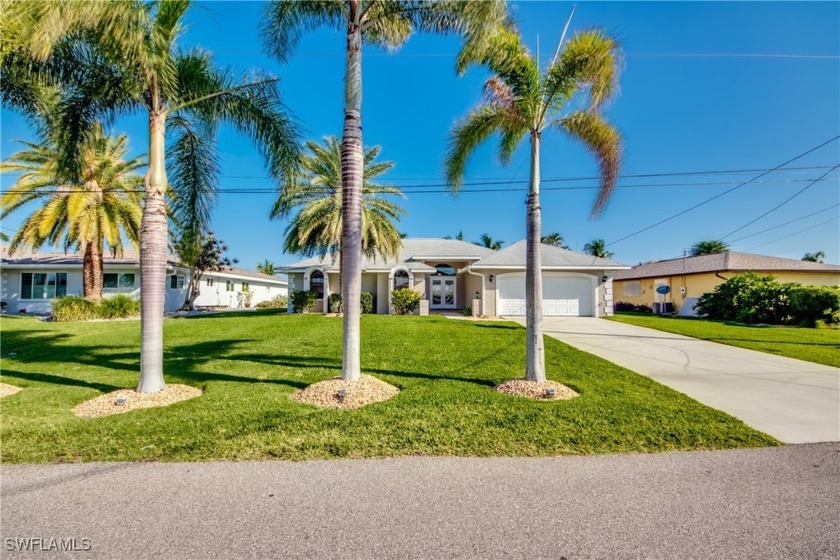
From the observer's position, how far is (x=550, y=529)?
277cm

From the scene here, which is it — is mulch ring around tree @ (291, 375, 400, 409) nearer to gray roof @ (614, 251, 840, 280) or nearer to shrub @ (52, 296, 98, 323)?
shrub @ (52, 296, 98, 323)

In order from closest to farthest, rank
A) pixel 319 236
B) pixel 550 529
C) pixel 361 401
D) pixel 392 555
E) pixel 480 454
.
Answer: pixel 392 555 < pixel 550 529 < pixel 480 454 < pixel 361 401 < pixel 319 236

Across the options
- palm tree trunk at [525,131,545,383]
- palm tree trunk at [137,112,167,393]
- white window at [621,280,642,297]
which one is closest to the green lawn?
palm tree trunk at [525,131,545,383]

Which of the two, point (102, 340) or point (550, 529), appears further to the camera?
point (102, 340)

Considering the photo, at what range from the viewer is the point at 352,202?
6.03 metres

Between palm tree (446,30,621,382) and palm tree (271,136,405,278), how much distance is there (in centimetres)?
1061

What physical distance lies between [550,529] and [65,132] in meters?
10.1

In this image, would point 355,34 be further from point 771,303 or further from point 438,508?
point 771,303

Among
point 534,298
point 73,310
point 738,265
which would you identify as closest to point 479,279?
A: point 534,298

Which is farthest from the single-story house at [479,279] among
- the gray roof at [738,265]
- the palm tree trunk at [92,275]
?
the gray roof at [738,265]

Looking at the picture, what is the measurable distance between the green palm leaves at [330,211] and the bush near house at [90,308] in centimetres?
930

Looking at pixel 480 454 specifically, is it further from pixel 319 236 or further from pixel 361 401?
pixel 319 236

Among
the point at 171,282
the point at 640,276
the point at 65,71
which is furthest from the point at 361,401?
the point at 640,276

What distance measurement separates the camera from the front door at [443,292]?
23.6m
